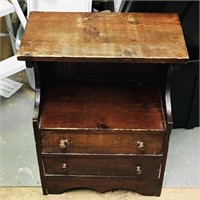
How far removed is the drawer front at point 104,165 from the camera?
58.5 inches

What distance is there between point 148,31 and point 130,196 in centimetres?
75

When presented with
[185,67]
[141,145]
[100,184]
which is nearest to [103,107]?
[141,145]

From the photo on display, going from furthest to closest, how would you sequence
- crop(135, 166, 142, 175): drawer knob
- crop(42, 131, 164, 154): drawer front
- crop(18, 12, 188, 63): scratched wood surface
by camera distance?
crop(135, 166, 142, 175): drawer knob < crop(42, 131, 164, 154): drawer front < crop(18, 12, 188, 63): scratched wood surface

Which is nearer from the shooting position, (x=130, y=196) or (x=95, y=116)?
(x=95, y=116)

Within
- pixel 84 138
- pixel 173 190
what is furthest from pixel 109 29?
pixel 173 190

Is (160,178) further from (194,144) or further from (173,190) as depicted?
(194,144)

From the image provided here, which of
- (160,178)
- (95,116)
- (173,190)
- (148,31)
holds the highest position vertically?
(148,31)

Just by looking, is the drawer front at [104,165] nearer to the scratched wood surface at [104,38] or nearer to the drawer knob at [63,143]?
the drawer knob at [63,143]

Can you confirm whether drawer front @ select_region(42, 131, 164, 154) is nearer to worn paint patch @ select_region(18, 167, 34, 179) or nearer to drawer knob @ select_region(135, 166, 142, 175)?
drawer knob @ select_region(135, 166, 142, 175)

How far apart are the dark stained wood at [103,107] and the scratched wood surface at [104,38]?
29cm

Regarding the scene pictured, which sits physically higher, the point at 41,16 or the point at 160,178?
the point at 41,16

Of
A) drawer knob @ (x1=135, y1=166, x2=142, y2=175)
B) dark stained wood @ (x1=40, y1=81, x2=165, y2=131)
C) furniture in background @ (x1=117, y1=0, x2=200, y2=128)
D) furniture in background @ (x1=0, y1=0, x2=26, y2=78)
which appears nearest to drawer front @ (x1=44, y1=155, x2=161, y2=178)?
drawer knob @ (x1=135, y1=166, x2=142, y2=175)

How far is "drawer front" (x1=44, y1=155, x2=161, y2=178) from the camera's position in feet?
4.87

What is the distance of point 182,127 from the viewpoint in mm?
1972
